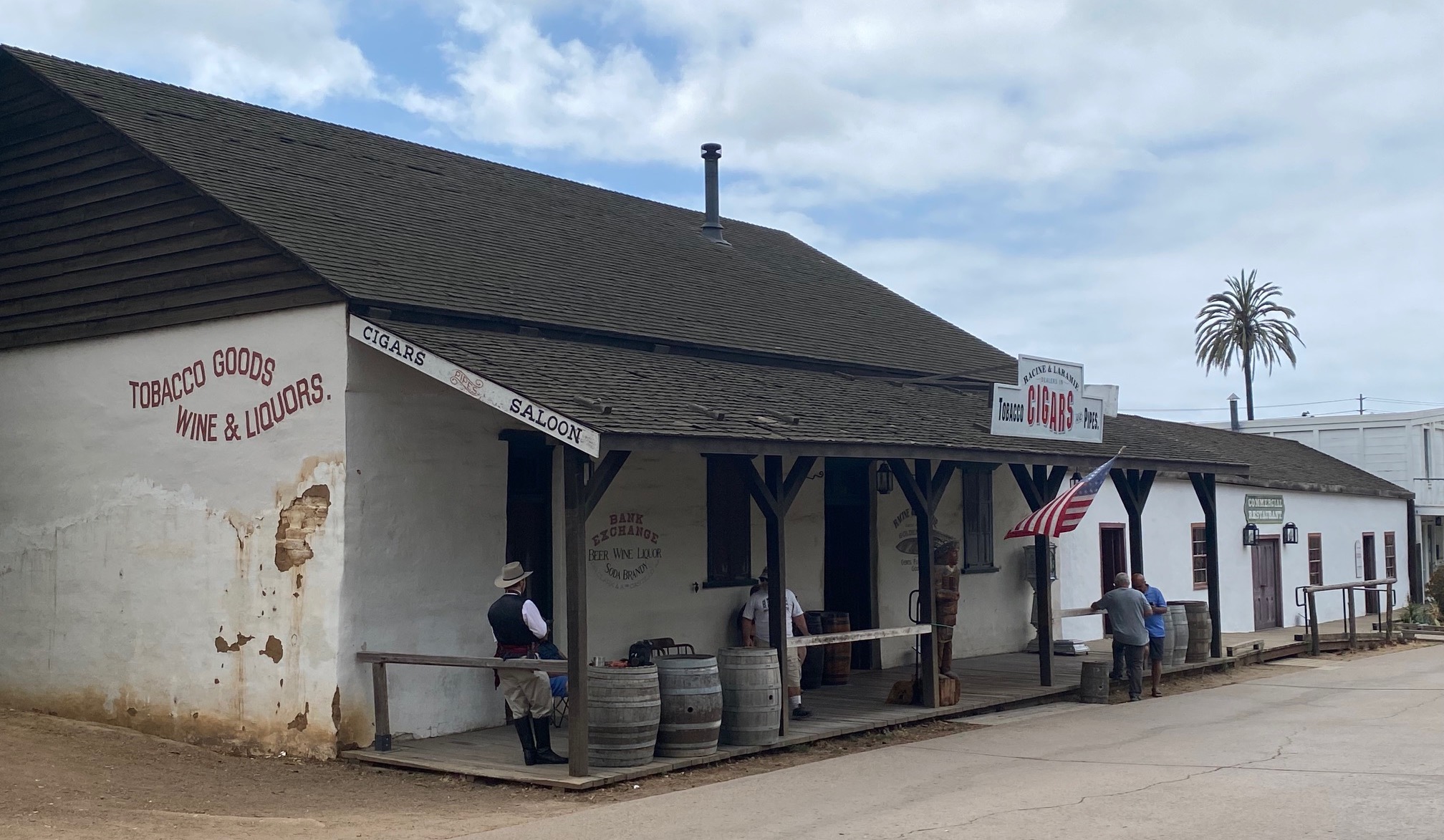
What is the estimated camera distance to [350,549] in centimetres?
1102

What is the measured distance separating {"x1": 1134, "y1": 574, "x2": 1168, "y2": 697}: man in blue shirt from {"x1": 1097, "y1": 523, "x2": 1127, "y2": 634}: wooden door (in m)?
5.88

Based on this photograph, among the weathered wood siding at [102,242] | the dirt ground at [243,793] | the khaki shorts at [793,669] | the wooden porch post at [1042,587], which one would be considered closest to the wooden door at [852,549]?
the wooden porch post at [1042,587]

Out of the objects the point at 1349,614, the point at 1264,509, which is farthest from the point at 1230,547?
the point at 1349,614

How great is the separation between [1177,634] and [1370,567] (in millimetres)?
17442

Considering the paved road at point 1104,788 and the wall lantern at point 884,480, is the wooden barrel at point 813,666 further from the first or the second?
the paved road at point 1104,788

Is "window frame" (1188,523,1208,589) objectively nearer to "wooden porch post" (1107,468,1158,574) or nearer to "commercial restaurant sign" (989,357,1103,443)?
"wooden porch post" (1107,468,1158,574)

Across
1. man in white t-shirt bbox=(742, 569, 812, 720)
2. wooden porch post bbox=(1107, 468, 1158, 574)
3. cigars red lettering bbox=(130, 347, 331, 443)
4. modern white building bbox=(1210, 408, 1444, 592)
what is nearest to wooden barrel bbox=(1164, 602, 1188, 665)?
wooden porch post bbox=(1107, 468, 1158, 574)

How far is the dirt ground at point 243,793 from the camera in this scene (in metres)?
8.73

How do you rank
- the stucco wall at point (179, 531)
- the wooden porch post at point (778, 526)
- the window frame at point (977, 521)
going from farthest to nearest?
the window frame at point (977, 521) < the wooden porch post at point (778, 526) < the stucco wall at point (179, 531)

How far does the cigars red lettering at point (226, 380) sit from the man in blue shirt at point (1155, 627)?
377 inches

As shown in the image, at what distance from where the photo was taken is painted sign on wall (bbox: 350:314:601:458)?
9.73 metres

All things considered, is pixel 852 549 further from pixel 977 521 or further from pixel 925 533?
pixel 925 533

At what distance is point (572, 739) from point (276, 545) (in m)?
3.26

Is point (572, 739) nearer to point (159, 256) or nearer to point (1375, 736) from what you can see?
point (159, 256)
